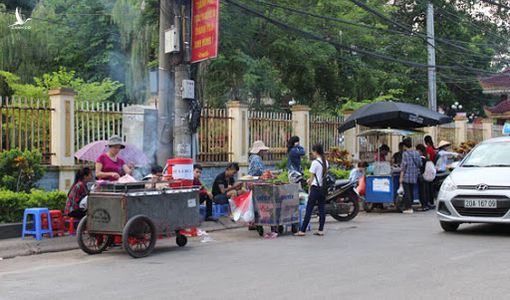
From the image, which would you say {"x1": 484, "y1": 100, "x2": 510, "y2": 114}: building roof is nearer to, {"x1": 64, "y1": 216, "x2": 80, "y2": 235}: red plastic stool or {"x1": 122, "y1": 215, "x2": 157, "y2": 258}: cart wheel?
{"x1": 64, "y1": 216, "x2": 80, "y2": 235}: red plastic stool

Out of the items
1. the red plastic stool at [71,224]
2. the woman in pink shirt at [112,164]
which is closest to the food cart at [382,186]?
the woman in pink shirt at [112,164]

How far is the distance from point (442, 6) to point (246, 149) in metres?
24.5

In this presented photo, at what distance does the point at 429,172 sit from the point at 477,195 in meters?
5.39

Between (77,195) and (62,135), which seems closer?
(77,195)

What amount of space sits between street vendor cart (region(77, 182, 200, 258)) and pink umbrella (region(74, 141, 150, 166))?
2442 mm

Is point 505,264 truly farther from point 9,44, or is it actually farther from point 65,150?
point 9,44

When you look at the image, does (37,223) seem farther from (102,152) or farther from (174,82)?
(174,82)

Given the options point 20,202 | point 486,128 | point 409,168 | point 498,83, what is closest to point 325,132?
point 409,168

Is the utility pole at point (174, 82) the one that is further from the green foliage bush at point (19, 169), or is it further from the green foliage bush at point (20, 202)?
the green foliage bush at point (19, 169)

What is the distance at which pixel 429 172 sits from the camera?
51.2 ft

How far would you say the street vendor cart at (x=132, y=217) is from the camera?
8.89 meters

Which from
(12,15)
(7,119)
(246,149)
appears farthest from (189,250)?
(12,15)

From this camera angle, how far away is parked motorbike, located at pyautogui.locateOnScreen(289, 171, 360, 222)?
1344 centimetres

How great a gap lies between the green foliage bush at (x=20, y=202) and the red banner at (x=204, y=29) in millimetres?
3554
